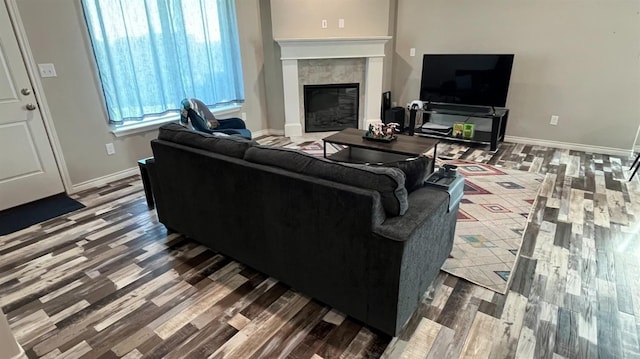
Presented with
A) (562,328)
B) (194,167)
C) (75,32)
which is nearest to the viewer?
(562,328)

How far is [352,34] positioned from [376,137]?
246cm

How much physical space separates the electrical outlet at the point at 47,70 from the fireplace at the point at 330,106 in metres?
3.13

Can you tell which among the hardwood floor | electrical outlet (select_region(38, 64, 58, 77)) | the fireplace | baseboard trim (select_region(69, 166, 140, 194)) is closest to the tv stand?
the fireplace

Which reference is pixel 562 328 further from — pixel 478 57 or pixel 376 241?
pixel 478 57

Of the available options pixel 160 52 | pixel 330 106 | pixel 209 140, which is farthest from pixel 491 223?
pixel 160 52

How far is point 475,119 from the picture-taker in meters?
5.13

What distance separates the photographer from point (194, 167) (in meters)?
2.18

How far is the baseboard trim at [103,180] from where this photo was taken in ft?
11.7

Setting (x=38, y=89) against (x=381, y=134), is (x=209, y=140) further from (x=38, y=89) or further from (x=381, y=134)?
(x=38, y=89)

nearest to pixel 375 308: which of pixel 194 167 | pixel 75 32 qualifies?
pixel 194 167

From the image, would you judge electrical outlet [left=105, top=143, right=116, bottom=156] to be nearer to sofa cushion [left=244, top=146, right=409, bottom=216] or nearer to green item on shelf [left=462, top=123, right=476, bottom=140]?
sofa cushion [left=244, top=146, right=409, bottom=216]

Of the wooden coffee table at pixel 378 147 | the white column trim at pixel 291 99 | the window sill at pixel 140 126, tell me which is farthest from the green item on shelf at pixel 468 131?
the window sill at pixel 140 126

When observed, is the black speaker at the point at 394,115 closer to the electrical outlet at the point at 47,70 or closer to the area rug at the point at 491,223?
the area rug at the point at 491,223

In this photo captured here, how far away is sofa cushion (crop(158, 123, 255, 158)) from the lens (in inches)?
79.3
